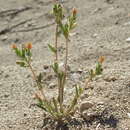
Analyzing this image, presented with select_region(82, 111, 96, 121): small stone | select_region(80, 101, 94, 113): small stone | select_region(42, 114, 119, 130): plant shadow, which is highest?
select_region(80, 101, 94, 113): small stone

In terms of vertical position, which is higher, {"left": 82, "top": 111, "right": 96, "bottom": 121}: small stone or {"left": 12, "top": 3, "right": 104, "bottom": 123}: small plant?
{"left": 12, "top": 3, "right": 104, "bottom": 123}: small plant

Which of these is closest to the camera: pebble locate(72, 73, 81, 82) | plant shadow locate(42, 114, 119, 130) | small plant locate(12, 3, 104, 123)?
small plant locate(12, 3, 104, 123)

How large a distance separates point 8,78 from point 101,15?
1.67 meters

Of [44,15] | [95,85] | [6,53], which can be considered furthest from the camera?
[44,15]

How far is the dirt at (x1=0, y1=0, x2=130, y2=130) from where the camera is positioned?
2.49 m

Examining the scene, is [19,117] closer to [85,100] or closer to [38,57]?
[85,100]

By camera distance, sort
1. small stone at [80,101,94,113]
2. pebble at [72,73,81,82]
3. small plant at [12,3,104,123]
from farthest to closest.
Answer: pebble at [72,73,81,82]
small stone at [80,101,94,113]
small plant at [12,3,104,123]

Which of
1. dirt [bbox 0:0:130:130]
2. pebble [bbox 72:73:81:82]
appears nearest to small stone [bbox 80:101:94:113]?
dirt [bbox 0:0:130:130]

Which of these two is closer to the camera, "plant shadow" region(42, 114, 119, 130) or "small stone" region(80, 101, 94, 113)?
"plant shadow" region(42, 114, 119, 130)

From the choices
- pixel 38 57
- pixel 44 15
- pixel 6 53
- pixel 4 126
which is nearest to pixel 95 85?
pixel 4 126

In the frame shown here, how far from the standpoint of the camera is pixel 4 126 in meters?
2.54

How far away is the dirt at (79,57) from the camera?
98.1 inches

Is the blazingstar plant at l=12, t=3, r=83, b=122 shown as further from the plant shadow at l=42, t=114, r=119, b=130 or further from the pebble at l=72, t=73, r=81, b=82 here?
the pebble at l=72, t=73, r=81, b=82

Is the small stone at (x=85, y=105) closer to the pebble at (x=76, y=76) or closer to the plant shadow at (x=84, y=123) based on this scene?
the plant shadow at (x=84, y=123)
